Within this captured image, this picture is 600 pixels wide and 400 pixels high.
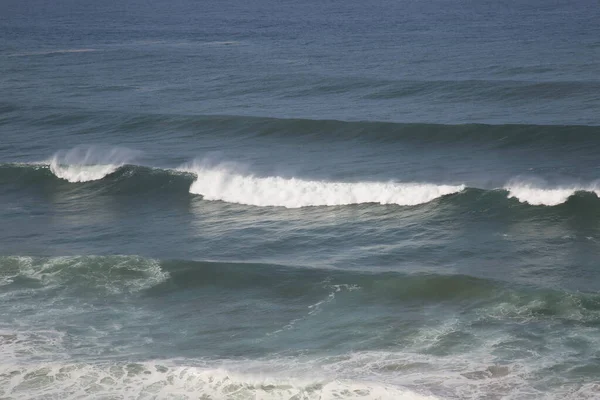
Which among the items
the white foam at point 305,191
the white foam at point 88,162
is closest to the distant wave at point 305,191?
the white foam at point 305,191

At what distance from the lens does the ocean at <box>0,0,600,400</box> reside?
59.7ft

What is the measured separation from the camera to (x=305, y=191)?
30.4 m

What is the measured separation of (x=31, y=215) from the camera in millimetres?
30719

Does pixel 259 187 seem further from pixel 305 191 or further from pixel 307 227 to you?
pixel 307 227

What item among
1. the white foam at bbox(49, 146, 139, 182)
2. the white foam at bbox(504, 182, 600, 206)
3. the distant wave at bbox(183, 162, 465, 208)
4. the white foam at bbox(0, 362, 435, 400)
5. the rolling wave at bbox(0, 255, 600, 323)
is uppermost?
the white foam at bbox(49, 146, 139, 182)

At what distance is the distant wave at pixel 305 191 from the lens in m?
29.1

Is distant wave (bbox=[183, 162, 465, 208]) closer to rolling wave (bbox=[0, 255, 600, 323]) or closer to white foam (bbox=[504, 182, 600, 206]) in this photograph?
white foam (bbox=[504, 182, 600, 206])

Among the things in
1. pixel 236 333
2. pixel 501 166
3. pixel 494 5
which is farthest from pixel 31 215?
pixel 494 5

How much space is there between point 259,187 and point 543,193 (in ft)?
32.7

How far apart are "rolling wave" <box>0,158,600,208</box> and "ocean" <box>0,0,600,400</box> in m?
0.09

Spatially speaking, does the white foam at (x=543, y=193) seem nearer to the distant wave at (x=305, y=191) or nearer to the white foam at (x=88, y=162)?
the distant wave at (x=305, y=191)

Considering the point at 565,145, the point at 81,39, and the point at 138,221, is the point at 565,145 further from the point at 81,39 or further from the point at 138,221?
the point at 81,39

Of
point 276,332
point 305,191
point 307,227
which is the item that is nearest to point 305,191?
point 305,191

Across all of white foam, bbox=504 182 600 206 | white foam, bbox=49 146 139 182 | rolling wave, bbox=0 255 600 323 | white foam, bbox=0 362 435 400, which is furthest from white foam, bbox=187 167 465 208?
white foam, bbox=0 362 435 400
